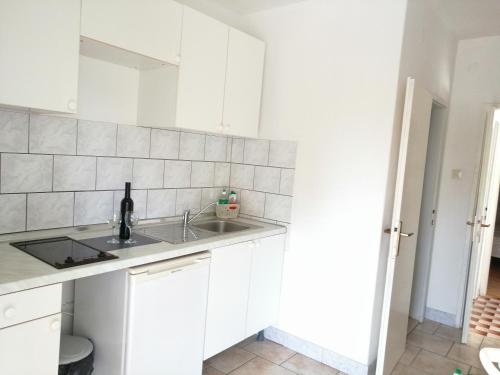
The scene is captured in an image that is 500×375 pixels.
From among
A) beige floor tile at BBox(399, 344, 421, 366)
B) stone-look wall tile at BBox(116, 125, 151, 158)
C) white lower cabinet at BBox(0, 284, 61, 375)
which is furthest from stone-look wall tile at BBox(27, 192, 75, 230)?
beige floor tile at BBox(399, 344, 421, 366)

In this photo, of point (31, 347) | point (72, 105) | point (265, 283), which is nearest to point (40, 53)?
point (72, 105)

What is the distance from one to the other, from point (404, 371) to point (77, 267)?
7.49 feet

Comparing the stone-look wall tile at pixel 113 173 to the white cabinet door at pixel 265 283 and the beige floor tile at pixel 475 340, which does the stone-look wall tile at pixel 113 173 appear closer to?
the white cabinet door at pixel 265 283

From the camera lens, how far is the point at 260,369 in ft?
8.39

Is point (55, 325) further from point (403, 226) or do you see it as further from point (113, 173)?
point (403, 226)

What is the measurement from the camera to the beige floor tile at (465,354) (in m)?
2.86

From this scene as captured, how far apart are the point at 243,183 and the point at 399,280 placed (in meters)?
1.36

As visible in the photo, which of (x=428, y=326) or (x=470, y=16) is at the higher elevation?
(x=470, y=16)

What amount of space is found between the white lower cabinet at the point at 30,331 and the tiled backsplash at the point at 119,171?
69 cm

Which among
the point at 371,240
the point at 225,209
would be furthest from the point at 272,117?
the point at 371,240

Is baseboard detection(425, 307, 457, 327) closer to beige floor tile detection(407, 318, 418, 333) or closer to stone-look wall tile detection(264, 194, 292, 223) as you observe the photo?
beige floor tile detection(407, 318, 418, 333)

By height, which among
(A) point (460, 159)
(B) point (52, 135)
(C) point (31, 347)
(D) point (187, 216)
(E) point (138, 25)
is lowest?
(C) point (31, 347)

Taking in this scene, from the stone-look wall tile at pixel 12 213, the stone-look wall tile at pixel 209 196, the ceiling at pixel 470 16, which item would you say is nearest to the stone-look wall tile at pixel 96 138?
the stone-look wall tile at pixel 12 213

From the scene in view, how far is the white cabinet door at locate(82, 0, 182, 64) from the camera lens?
184cm
